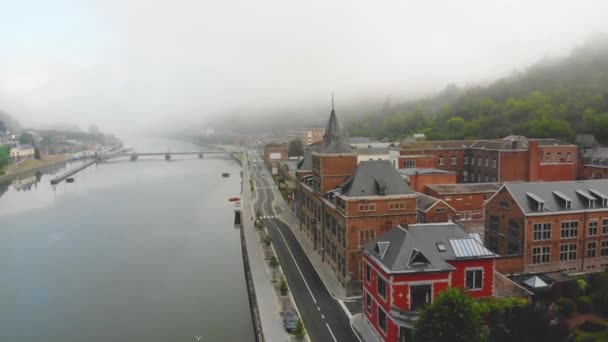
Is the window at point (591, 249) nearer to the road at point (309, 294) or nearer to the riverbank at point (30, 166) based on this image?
the road at point (309, 294)

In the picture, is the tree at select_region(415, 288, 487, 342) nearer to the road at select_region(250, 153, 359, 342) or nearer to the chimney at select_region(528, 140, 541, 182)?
the road at select_region(250, 153, 359, 342)

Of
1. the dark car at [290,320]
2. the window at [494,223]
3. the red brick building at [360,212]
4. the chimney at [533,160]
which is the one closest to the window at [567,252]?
the window at [494,223]

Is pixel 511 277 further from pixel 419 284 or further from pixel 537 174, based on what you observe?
pixel 537 174

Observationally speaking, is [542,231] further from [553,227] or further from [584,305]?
[584,305]

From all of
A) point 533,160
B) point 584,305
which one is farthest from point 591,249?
point 533,160

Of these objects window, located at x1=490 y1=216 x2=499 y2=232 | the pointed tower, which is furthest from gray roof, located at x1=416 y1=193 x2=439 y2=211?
the pointed tower

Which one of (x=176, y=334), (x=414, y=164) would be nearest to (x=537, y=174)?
(x=414, y=164)
